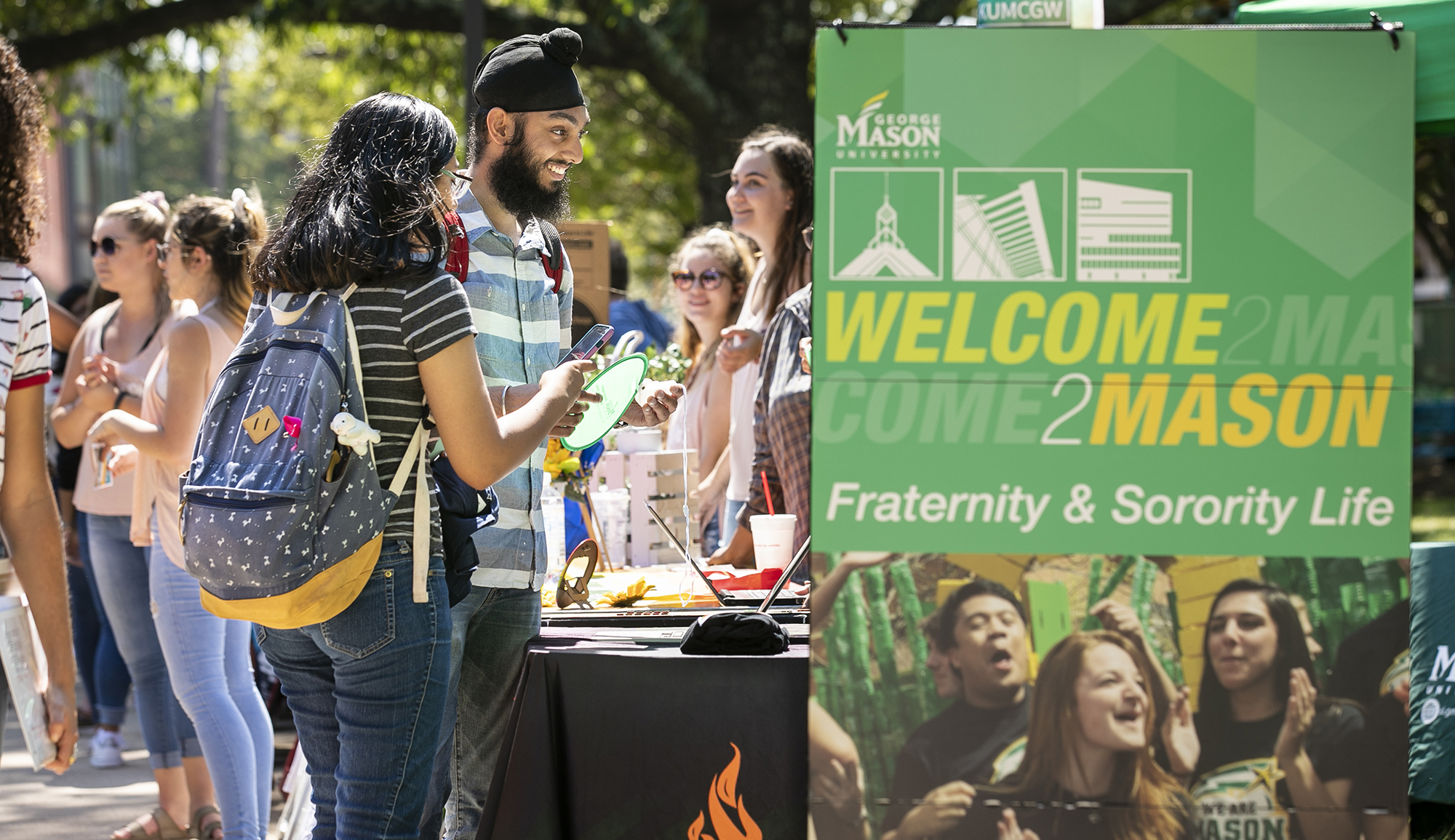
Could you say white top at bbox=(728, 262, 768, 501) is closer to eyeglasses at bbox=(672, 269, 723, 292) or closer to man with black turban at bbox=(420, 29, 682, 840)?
eyeglasses at bbox=(672, 269, 723, 292)

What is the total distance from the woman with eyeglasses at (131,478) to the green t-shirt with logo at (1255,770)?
3.25 metres

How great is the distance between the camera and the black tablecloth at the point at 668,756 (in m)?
2.20

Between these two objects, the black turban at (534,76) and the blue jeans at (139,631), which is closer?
the black turban at (534,76)

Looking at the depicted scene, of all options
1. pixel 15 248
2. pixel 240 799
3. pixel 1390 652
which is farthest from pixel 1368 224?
pixel 240 799

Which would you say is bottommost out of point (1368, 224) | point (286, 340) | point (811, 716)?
point (811, 716)

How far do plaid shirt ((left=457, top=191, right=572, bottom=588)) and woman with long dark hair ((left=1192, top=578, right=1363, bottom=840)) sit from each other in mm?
1261

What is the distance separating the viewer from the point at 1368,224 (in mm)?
1800

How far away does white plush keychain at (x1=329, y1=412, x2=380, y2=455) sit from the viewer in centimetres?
191

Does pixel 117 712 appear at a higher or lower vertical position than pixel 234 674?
lower

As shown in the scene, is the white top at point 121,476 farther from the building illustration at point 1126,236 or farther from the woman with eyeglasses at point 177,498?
the building illustration at point 1126,236

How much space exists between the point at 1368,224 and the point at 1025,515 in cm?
64

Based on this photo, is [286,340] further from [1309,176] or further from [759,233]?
[759,233]

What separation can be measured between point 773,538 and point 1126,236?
1.50m

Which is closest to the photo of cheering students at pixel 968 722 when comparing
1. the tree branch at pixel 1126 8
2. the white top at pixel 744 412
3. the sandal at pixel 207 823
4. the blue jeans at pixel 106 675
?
the white top at pixel 744 412
